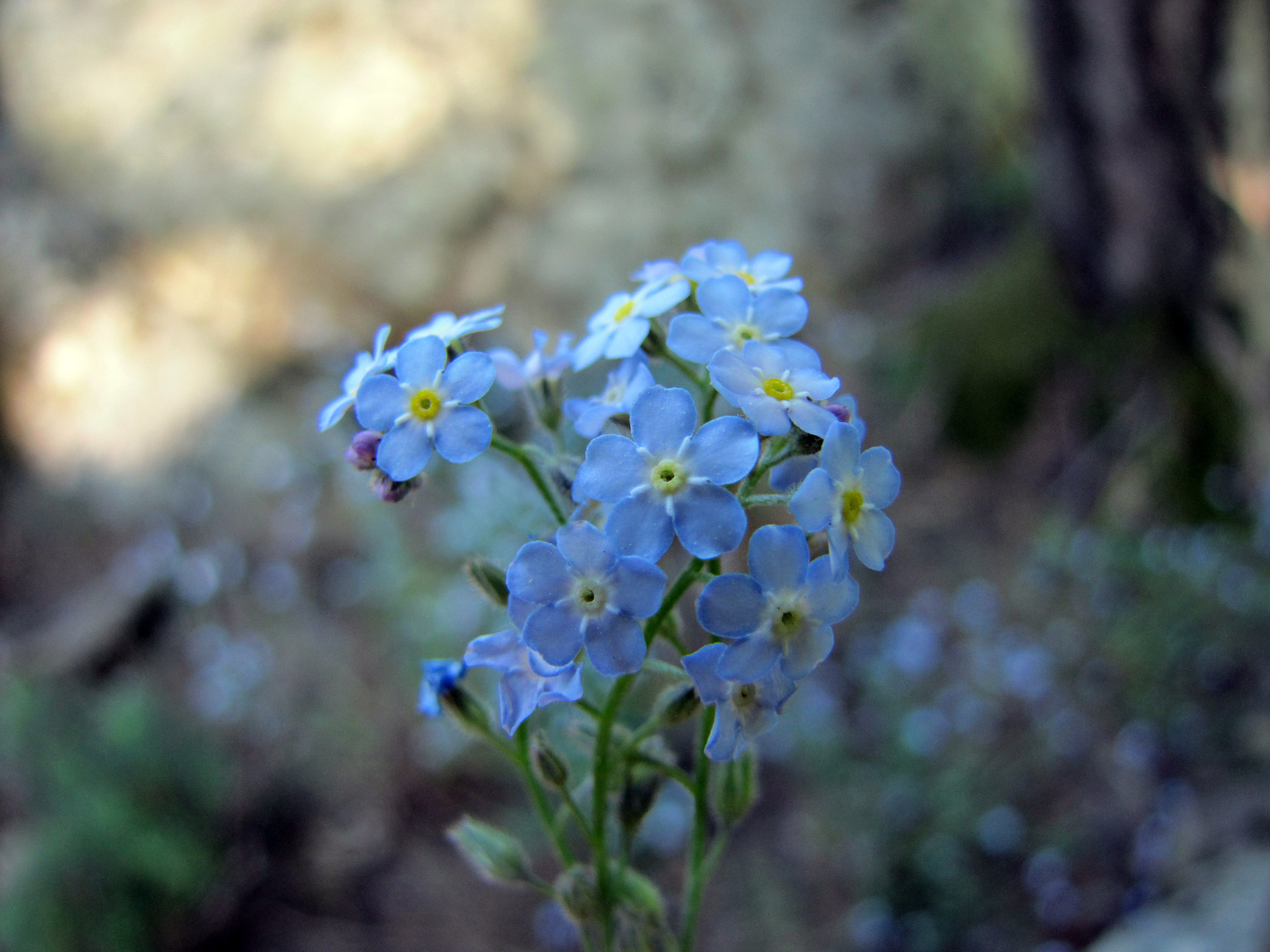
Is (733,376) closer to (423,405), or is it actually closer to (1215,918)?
(423,405)

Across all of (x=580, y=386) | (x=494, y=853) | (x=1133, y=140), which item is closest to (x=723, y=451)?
(x=494, y=853)

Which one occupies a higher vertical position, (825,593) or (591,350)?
(591,350)

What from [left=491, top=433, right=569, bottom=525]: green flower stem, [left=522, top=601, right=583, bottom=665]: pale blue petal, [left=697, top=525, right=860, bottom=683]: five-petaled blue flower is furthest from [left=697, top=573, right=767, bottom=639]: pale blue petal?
[left=491, top=433, right=569, bottom=525]: green flower stem

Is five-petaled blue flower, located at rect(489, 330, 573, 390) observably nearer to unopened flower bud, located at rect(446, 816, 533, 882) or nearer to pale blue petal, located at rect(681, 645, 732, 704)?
pale blue petal, located at rect(681, 645, 732, 704)

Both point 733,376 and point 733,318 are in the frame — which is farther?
point 733,318

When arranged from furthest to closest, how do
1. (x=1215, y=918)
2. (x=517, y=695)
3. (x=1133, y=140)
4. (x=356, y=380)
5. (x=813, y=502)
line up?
(x=1133, y=140)
(x=1215, y=918)
(x=356, y=380)
(x=517, y=695)
(x=813, y=502)

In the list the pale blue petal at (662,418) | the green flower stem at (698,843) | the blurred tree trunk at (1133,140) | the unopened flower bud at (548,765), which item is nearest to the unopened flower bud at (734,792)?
the green flower stem at (698,843)

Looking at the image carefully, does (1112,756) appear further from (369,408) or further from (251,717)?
(251,717)
